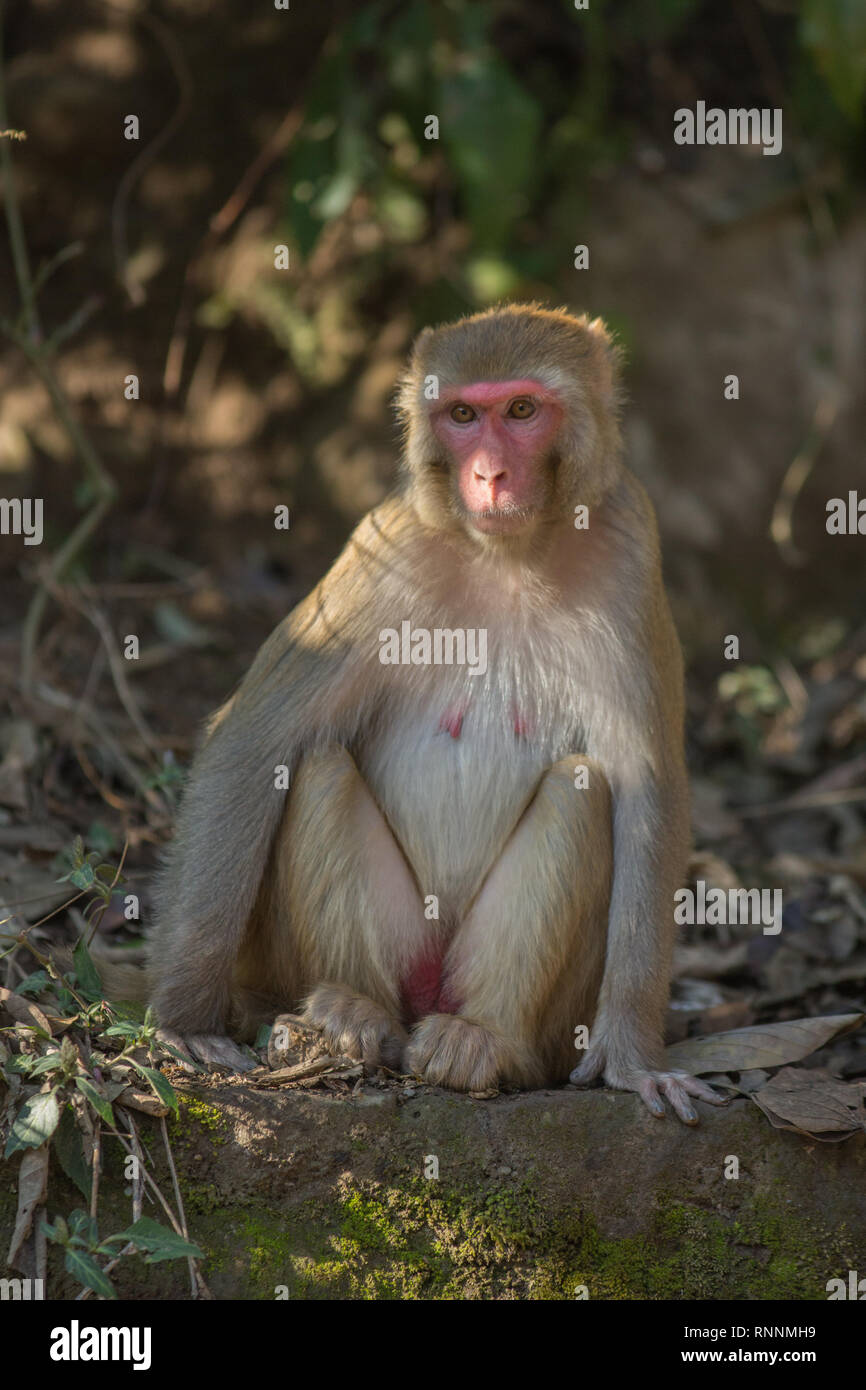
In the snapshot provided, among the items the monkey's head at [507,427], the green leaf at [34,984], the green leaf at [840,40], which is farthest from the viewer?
the green leaf at [840,40]

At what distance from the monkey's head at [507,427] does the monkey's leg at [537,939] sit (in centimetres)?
89

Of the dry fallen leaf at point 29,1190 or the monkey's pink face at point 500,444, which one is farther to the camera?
the monkey's pink face at point 500,444

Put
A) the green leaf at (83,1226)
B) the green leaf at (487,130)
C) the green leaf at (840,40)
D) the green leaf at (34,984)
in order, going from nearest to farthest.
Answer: the green leaf at (83,1226)
the green leaf at (34,984)
the green leaf at (840,40)
the green leaf at (487,130)

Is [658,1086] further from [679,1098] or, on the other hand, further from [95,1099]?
[95,1099]

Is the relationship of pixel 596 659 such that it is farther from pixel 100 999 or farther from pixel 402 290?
pixel 402 290

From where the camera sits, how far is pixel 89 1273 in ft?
13.2

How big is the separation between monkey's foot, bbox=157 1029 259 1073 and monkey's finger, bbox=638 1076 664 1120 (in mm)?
1227

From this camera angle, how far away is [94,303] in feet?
23.9

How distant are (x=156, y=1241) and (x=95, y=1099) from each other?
0.44 metres

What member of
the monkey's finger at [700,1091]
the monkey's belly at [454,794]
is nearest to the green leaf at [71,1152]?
the monkey's belly at [454,794]

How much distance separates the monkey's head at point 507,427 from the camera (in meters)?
5.06

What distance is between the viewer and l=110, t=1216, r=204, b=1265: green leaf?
13.4 ft

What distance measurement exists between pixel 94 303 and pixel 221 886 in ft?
11.0

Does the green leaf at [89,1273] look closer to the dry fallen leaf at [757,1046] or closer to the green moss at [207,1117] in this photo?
the green moss at [207,1117]
